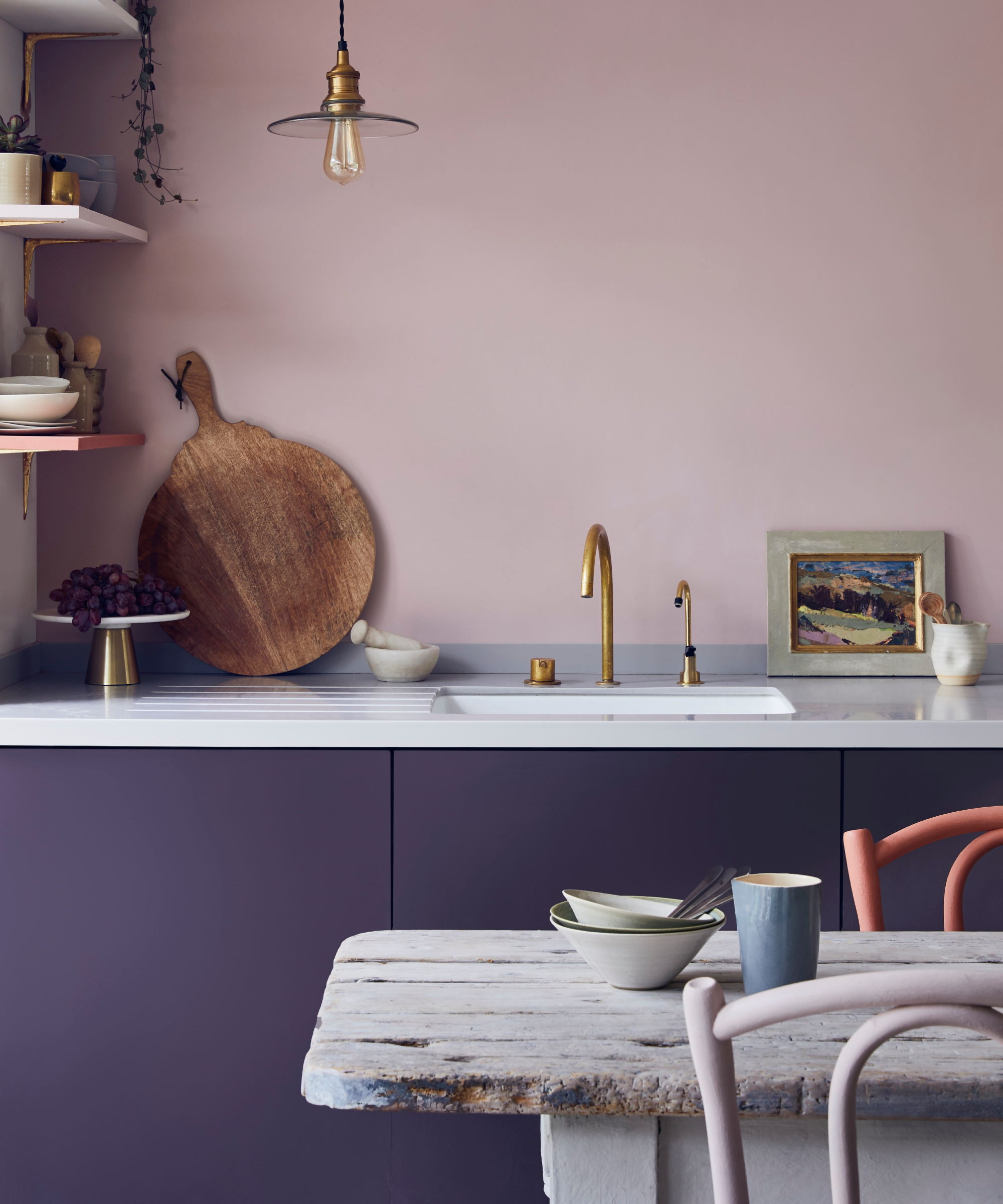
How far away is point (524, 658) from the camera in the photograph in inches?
111

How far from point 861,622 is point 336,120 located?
159 centimetres

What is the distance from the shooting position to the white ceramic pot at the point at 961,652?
264 centimetres

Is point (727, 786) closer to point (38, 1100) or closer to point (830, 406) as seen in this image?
point (830, 406)

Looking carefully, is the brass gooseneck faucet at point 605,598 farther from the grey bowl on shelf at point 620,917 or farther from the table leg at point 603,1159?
the table leg at point 603,1159

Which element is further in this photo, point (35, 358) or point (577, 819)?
point (35, 358)

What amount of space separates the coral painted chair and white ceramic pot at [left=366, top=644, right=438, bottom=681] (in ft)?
4.12

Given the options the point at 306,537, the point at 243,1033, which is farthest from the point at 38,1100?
the point at 306,537

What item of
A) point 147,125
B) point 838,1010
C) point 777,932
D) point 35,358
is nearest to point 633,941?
point 777,932

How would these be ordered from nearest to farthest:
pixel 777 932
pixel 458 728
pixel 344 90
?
pixel 777 932 → pixel 344 90 → pixel 458 728

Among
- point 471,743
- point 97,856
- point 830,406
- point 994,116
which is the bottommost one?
point 97,856

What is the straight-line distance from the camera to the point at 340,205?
9.09 ft

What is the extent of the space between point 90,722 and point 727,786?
1167 mm

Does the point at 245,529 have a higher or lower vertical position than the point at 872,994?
higher

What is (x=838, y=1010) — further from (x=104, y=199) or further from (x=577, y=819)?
(x=104, y=199)
